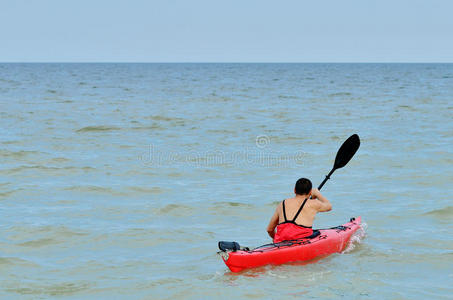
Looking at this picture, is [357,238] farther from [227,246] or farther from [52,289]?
[52,289]

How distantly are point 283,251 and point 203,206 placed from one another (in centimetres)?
389

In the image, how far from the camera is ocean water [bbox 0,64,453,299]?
A: 7.49 metres

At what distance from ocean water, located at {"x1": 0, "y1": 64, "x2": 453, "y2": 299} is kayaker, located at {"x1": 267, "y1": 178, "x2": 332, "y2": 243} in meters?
0.40

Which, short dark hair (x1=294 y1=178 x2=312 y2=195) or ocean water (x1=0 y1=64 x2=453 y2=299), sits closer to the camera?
ocean water (x1=0 y1=64 x2=453 y2=299)

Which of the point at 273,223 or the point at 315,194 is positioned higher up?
the point at 315,194

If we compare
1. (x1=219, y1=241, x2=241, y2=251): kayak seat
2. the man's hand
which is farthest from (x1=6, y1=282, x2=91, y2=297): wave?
the man's hand

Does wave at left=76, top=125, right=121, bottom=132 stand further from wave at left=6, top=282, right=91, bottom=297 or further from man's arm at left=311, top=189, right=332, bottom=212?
man's arm at left=311, top=189, right=332, bottom=212

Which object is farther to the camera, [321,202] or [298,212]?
[321,202]

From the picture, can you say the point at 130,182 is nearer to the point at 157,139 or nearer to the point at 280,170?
the point at 280,170

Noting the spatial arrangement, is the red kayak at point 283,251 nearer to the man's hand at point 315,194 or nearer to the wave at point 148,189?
the man's hand at point 315,194

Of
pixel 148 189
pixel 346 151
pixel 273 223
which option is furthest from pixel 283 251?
pixel 148 189

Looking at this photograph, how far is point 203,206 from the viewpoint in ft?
37.1

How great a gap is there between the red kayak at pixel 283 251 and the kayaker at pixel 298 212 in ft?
0.36

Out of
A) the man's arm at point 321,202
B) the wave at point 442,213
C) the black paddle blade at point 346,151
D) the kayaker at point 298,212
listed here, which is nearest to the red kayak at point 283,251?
the kayaker at point 298,212
